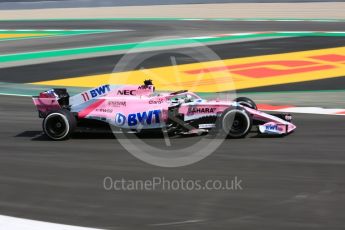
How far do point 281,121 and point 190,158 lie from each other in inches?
68.4

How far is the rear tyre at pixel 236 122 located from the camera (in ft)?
28.1

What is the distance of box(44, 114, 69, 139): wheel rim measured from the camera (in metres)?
8.93

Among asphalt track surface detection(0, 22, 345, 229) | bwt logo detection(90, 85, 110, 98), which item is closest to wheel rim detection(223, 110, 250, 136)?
asphalt track surface detection(0, 22, 345, 229)

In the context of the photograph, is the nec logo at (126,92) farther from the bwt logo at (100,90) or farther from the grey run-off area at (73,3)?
the grey run-off area at (73,3)

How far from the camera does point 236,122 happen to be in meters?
8.64

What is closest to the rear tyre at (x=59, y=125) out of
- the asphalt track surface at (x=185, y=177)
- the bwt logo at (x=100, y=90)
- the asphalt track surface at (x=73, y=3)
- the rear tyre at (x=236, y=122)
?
the asphalt track surface at (x=185, y=177)

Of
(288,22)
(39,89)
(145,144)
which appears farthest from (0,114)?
(288,22)

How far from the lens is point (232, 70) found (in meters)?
16.2

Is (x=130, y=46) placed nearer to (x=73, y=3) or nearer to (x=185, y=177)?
(x=185, y=177)

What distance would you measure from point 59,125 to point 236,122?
2.44m

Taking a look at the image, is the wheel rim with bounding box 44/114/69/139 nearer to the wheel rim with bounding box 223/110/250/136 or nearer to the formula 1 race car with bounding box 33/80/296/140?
the formula 1 race car with bounding box 33/80/296/140

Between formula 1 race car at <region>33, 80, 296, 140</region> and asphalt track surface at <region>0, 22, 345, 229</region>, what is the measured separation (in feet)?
0.66

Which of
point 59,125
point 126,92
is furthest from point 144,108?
point 59,125

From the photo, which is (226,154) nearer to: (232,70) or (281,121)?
(281,121)
